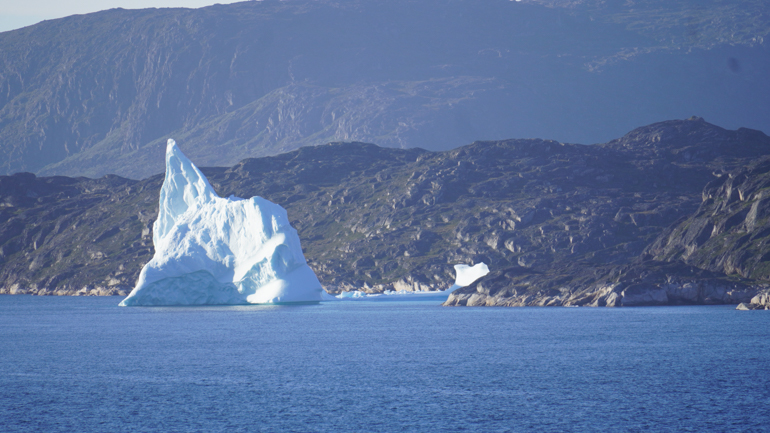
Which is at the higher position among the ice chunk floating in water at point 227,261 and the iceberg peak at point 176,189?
the iceberg peak at point 176,189

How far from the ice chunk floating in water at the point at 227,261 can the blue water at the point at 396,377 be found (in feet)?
96.5

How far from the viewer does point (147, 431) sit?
1430 inches

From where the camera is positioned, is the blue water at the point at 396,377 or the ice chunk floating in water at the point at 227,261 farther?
the ice chunk floating in water at the point at 227,261

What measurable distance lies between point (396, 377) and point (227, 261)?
7766cm

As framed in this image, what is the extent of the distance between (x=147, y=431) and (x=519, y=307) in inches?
3899

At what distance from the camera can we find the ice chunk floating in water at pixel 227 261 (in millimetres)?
120750

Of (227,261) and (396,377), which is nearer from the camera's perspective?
(396,377)

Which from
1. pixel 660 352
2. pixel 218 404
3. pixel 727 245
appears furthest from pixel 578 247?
pixel 218 404

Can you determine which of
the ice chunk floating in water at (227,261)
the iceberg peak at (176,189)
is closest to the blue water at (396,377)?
the ice chunk floating in water at (227,261)

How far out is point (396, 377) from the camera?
51.4m

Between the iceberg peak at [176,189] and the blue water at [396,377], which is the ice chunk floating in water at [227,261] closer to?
the iceberg peak at [176,189]

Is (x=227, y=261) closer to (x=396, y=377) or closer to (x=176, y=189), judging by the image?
(x=176, y=189)

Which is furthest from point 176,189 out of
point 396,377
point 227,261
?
point 396,377

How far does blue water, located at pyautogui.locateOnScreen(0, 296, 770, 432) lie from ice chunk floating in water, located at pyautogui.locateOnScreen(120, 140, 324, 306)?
29.4 meters
